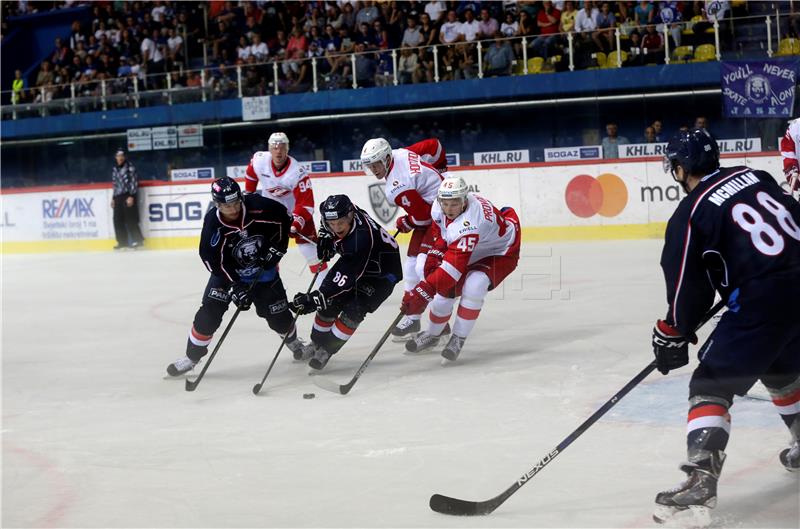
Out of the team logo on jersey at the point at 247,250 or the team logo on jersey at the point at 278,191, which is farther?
the team logo on jersey at the point at 278,191

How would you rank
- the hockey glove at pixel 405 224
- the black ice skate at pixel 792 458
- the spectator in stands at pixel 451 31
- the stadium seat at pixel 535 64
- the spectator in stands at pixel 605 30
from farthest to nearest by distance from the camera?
the spectator in stands at pixel 451 31 → the stadium seat at pixel 535 64 → the spectator in stands at pixel 605 30 → the hockey glove at pixel 405 224 → the black ice skate at pixel 792 458

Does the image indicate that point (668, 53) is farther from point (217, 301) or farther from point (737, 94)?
point (217, 301)

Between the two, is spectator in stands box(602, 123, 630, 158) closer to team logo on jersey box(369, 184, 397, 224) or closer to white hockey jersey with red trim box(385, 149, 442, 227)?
team logo on jersey box(369, 184, 397, 224)

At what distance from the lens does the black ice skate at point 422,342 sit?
590 cm

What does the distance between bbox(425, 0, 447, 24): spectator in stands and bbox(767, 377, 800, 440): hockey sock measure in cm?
1329

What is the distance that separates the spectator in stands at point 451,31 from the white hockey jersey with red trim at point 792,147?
9.19 meters

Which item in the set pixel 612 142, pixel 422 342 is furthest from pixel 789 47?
pixel 422 342

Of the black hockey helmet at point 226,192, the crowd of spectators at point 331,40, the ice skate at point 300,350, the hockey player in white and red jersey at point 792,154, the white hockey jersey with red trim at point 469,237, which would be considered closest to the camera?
the black hockey helmet at point 226,192

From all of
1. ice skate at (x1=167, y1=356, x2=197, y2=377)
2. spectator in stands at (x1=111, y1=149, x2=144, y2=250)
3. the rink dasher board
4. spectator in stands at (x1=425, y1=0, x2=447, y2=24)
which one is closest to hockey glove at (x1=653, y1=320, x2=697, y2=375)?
ice skate at (x1=167, y1=356, x2=197, y2=377)

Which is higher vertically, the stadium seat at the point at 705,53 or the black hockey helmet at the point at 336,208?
the stadium seat at the point at 705,53

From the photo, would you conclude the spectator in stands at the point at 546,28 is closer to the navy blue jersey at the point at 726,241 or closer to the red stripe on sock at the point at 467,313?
the red stripe on sock at the point at 467,313

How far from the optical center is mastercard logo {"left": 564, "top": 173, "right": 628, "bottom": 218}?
1162 centimetres

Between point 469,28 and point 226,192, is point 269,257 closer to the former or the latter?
point 226,192

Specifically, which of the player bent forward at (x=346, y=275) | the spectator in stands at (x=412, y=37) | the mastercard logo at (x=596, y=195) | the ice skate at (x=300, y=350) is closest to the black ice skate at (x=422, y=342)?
the player bent forward at (x=346, y=275)
